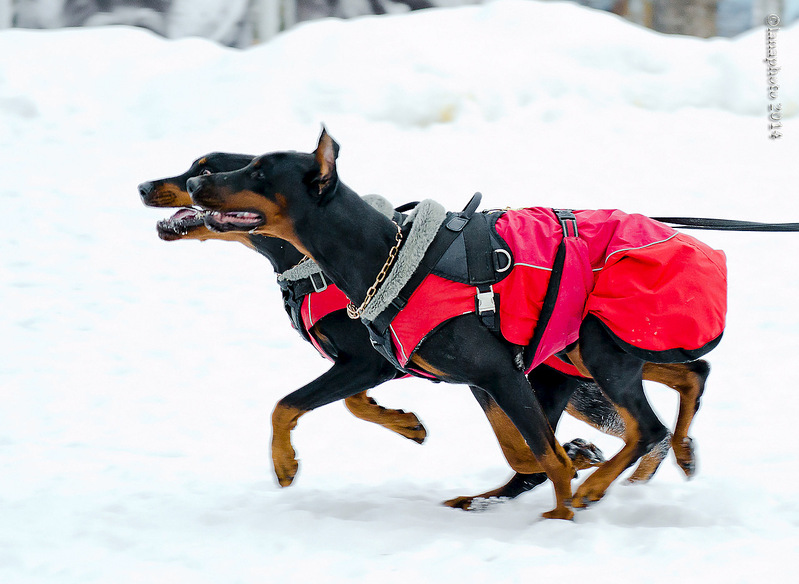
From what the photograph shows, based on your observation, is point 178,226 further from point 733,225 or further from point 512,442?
point 733,225

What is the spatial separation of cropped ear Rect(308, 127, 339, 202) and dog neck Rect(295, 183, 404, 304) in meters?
0.05

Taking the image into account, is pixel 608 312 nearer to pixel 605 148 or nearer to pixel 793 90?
pixel 605 148

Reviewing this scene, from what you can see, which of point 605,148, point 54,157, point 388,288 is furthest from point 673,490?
point 54,157

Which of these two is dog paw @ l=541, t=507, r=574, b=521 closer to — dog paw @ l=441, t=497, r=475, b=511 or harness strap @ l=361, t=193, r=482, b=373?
dog paw @ l=441, t=497, r=475, b=511

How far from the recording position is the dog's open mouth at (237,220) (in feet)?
9.33

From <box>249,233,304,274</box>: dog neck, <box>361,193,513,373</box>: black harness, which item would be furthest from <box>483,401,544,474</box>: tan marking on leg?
<box>249,233,304,274</box>: dog neck

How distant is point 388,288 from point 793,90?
25.3 feet

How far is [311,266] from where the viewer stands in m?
3.27

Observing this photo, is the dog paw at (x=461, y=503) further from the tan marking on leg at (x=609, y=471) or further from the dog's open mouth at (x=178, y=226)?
the dog's open mouth at (x=178, y=226)

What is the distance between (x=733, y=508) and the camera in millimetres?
3105

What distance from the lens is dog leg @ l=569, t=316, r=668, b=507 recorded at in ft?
9.93

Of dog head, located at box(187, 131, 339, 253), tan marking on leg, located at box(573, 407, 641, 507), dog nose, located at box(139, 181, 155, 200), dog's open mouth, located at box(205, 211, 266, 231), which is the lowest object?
tan marking on leg, located at box(573, 407, 641, 507)

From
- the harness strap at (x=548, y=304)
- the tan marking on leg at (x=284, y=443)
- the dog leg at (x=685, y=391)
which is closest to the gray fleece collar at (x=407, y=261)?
the harness strap at (x=548, y=304)

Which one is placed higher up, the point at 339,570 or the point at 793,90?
the point at 793,90
